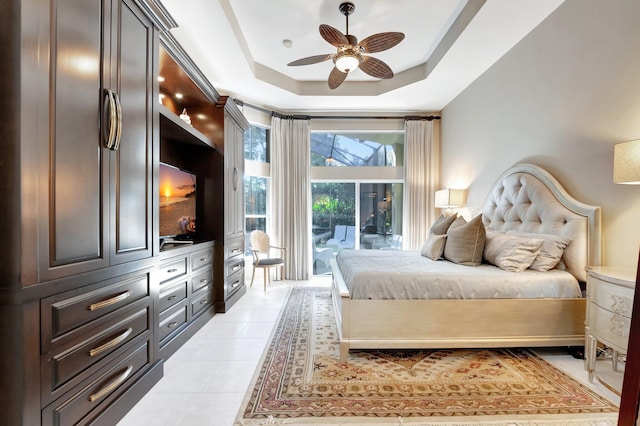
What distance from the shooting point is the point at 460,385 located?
6.20 feet

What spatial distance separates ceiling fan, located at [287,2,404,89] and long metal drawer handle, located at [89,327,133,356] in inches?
102

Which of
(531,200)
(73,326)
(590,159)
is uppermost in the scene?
(590,159)

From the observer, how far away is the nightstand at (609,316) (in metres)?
1.65

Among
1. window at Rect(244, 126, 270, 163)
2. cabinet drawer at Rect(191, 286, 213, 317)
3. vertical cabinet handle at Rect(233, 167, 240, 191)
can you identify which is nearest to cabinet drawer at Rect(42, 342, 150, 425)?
cabinet drawer at Rect(191, 286, 213, 317)

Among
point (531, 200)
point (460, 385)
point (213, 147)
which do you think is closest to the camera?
point (460, 385)

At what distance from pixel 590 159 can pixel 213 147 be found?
11.7ft

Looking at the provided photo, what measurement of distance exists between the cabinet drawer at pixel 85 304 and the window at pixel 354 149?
3938mm

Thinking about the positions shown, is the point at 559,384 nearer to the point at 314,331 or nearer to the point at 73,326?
the point at 314,331

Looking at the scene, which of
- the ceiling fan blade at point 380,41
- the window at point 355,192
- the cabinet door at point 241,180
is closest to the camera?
the ceiling fan blade at point 380,41

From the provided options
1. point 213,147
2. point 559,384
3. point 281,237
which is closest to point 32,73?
point 213,147

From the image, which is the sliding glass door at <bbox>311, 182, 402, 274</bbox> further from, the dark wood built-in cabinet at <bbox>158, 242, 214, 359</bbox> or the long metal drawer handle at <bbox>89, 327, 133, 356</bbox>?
the long metal drawer handle at <bbox>89, 327, 133, 356</bbox>

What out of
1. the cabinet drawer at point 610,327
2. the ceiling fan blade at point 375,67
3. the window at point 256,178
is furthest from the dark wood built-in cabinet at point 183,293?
the cabinet drawer at point 610,327

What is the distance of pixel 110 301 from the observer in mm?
1495

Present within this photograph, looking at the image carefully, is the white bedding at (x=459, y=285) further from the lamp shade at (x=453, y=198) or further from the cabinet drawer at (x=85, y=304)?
the lamp shade at (x=453, y=198)
